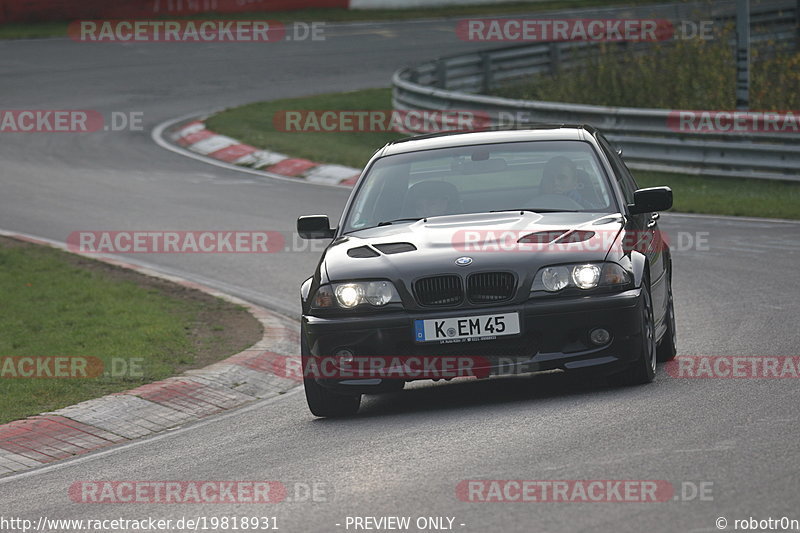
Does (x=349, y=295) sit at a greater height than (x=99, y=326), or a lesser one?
greater

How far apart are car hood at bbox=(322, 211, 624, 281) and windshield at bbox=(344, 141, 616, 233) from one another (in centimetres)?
18

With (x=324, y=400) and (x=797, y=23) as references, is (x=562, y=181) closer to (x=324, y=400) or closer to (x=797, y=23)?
(x=324, y=400)

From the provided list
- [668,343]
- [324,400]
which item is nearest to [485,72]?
[668,343]

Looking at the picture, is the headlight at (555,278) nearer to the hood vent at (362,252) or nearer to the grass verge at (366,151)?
the hood vent at (362,252)

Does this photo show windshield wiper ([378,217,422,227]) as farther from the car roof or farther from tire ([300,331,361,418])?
tire ([300,331,361,418])

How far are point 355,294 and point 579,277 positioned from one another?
4.07ft

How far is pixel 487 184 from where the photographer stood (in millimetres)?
8781

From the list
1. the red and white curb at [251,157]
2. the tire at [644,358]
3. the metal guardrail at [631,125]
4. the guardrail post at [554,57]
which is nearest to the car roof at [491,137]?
the tire at [644,358]

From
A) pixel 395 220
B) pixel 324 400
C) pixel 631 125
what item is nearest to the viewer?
pixel 324 400

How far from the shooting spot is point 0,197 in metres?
19.4

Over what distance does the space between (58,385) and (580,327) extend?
3907 millimetres

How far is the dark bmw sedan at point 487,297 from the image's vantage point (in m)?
7.61

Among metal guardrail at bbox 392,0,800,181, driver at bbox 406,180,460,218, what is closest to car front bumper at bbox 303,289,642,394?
driver at bbox 406,180,460,218

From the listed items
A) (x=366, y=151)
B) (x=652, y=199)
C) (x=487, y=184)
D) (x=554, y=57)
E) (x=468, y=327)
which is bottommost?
(x=366, y=151)
